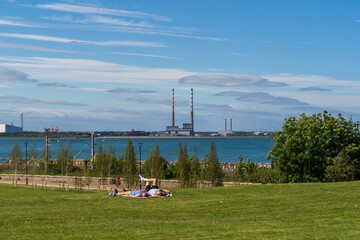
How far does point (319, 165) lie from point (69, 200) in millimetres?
21760

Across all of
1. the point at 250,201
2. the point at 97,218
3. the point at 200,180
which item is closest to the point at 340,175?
the point at 200,180

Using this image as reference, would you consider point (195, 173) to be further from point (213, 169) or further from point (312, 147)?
point (312, 147)

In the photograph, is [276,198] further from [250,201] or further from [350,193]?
[350,193]

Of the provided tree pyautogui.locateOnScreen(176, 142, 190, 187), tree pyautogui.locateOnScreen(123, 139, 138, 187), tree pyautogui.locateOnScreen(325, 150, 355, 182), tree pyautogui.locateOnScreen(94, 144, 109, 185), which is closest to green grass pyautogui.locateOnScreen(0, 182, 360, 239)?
tree pyautogui.locateOnScreen(325, 150, 355, 182)

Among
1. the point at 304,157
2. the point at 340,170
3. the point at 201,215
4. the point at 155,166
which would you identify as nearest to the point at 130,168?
the point at 155,166

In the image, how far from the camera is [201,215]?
19344 mm

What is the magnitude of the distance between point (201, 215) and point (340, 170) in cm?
2025

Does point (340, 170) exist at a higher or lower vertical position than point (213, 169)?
lower

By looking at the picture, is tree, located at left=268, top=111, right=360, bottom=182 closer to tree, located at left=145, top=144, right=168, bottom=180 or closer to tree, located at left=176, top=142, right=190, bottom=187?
tree, located at left=176, top=142, right=190, bottom=187

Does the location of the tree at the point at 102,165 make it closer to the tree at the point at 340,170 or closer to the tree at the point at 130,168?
the tree at the point at 130,168

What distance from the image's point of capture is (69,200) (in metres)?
24.6

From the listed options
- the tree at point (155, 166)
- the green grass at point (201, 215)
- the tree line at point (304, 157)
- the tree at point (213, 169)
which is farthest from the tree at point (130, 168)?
the green grass at point (201, 215)

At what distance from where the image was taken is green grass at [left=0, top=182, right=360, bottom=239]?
1441 cm

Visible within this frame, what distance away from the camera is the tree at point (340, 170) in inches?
1438
